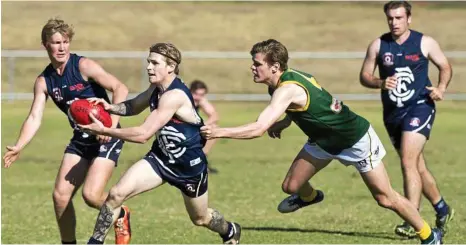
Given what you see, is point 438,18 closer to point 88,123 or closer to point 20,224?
point 20,224

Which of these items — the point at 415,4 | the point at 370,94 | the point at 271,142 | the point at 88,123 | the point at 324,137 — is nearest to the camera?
the point at 88,123

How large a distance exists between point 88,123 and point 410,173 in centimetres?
334

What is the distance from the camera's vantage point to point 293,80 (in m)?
8.43

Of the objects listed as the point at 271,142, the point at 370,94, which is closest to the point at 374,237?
the point at 271,142

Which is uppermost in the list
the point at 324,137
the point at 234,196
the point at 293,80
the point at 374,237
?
the point at 293,80

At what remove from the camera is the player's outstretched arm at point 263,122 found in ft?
25.5

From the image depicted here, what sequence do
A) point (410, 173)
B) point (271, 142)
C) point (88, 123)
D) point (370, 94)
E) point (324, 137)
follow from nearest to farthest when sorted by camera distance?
point (88, 123) < point (324, 137) < point (410, 173) < point (271, 142) < point (370, 94)

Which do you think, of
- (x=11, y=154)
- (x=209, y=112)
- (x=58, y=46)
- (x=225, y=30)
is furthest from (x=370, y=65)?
(x=225, y=30)

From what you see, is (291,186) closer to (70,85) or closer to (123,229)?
(123,229)

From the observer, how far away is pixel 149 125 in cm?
820

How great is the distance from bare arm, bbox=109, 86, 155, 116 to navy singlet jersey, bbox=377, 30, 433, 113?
2.90 m

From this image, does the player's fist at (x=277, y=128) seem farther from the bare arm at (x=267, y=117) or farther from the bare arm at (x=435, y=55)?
the bare arm at (x=435, y=55)

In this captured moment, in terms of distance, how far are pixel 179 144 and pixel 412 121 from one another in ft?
9.57

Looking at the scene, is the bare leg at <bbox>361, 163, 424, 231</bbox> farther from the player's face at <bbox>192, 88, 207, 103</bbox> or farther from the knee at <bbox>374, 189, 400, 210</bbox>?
the player's face at <bbox>192, 88, 207, 103</bbox>
